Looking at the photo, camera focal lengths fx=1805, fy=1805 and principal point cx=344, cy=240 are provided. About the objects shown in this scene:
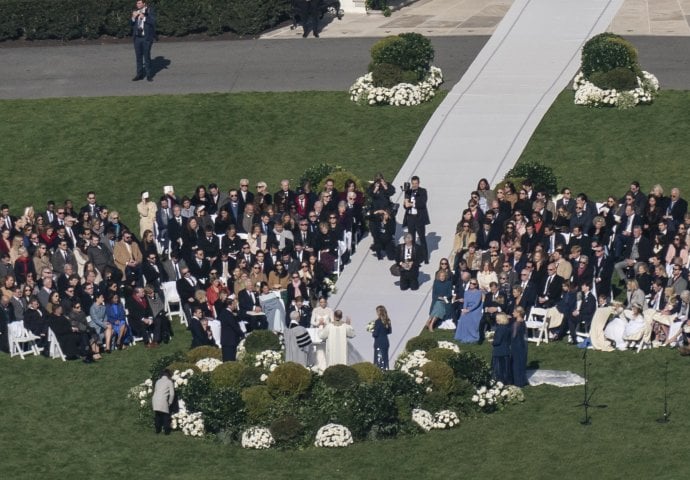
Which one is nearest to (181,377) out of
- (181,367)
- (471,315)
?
(181,367)

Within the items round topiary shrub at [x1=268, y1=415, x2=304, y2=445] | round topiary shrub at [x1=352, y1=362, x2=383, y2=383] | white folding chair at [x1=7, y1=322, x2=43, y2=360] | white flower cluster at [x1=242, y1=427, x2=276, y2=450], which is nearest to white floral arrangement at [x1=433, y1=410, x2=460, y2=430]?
round topiary shrub at [x1=352, y1=362, x2=383, y2=383]

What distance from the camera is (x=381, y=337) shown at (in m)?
34.2

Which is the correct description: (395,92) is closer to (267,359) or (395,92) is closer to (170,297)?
(170,297)

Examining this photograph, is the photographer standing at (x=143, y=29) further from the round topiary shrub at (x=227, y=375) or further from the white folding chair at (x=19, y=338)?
the round topiary shrub at (x=227, y=375)

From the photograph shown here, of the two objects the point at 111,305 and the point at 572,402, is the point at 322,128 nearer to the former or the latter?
the point at 111,305

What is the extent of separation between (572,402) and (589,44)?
53.5 feet

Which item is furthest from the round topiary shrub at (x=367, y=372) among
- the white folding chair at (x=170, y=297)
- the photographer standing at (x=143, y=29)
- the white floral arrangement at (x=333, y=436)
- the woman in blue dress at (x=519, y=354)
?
the photographer standing at (x=143, y=29)

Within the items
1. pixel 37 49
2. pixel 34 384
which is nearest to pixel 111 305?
pixel 34 384

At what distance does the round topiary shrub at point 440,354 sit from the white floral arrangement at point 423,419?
1.35 meters

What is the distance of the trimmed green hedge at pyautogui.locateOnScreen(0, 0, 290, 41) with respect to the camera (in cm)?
5325

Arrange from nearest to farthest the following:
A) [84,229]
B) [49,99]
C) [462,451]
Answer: [462,451], [84,229], [49,99]

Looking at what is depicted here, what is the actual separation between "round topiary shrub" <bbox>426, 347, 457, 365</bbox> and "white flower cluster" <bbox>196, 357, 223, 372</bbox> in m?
3.91

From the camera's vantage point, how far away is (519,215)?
37812 mm

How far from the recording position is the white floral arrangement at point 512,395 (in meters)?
32.7
